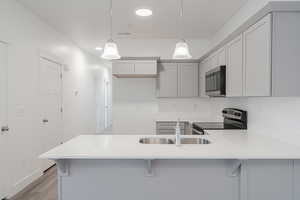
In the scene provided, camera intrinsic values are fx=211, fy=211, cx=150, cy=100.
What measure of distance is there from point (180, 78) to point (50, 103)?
A: 8.78 feet

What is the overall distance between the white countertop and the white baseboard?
146cm

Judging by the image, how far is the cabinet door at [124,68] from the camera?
4449 mm

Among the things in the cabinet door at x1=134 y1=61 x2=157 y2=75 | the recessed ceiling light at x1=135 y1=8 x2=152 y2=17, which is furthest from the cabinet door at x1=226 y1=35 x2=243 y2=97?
the cabinet door at x1=134 y1=61 x2=157 y2=75

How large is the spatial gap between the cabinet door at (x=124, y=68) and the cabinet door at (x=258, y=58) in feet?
8.39

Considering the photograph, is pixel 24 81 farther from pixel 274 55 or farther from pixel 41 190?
pixel 274 55

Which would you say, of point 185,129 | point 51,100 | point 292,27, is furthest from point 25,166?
point 292,27

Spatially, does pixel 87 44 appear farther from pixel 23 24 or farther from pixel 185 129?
pixel 185 129

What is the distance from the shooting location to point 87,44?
543cm

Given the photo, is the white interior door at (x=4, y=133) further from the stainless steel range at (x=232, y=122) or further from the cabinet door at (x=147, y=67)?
the stainless steel range at (x=232, y=122)

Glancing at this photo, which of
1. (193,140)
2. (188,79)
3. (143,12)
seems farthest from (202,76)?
(193,140)

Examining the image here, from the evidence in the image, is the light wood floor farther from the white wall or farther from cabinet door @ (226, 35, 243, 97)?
cabinet door @ (226, 35, 243, 97)

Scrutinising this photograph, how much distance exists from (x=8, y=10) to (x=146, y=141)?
253cm

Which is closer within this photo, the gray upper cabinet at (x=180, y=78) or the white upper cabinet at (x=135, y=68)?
the white upper cabinet at (x=135, y=68)

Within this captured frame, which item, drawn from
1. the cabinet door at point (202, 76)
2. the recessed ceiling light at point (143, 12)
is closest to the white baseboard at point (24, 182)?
the recessed ceiling light at point (143, 12)
